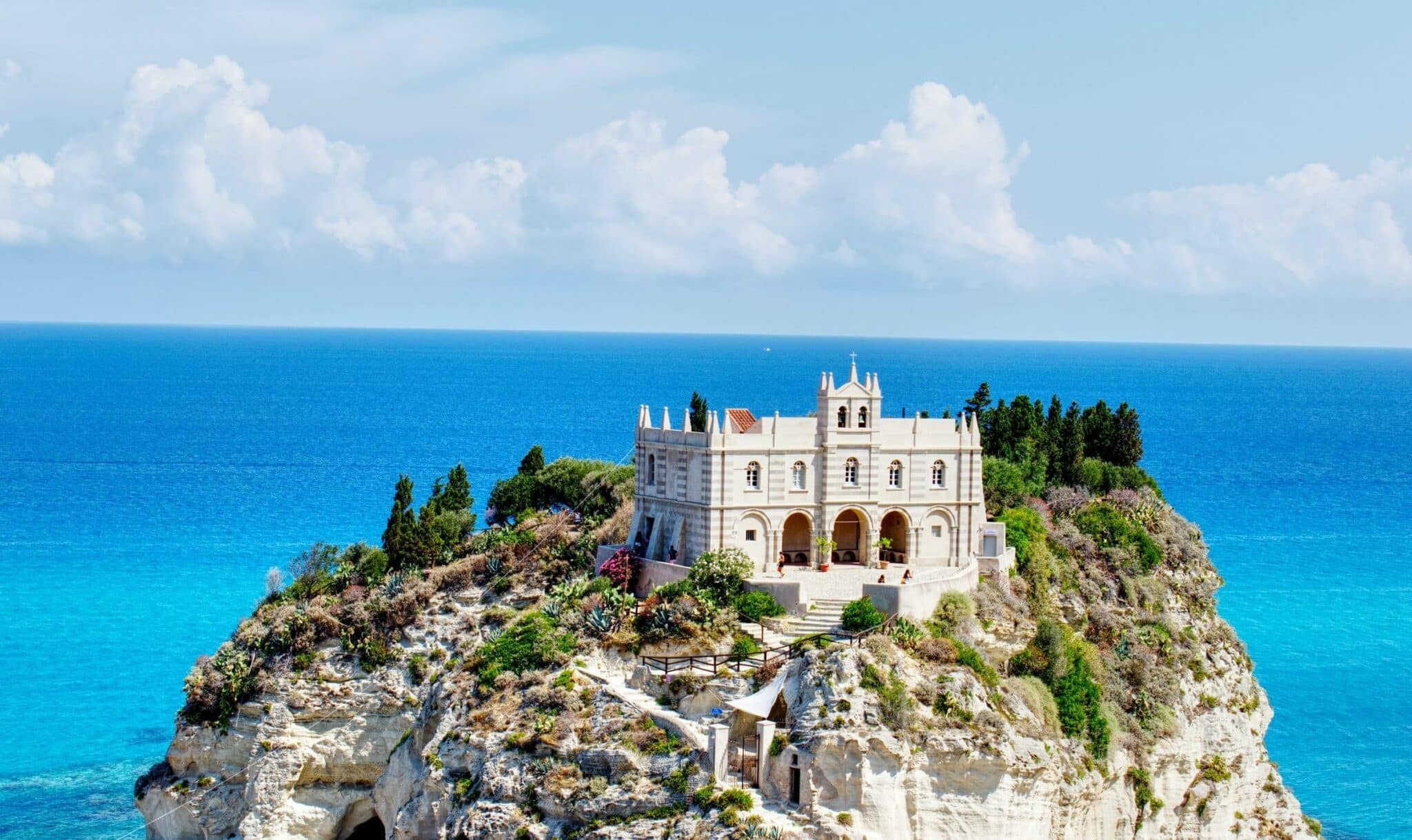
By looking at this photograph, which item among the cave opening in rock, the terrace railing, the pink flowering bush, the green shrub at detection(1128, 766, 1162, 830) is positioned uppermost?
the pink flowering bush

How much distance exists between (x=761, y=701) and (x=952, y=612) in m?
9.95

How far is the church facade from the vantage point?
197 ft

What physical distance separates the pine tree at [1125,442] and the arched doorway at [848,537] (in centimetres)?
2306

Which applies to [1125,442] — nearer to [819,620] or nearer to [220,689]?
[819,620]

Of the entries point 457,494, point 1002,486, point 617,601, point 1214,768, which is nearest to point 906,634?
point 617,601

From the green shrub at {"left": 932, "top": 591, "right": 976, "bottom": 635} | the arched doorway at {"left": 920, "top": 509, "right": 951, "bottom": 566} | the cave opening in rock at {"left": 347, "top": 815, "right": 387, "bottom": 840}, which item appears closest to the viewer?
the green shrub at {"left": 932, "top": 591, "right": 976, "bottom": 635}

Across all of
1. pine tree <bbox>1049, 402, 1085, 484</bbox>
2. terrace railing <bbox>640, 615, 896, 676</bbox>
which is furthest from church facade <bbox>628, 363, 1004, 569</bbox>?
pine tree <bbox>1049, 402, 1085, 484</bbox>

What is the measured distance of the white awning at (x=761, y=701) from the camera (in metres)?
49.4

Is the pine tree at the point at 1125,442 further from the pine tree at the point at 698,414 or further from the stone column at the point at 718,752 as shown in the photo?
the stone column at the point at 718,752

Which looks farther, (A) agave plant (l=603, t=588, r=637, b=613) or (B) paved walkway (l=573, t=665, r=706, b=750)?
(A) agave plant (l=603, t=588, r=637, b=613)

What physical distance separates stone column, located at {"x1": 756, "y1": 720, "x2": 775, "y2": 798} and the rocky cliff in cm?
21

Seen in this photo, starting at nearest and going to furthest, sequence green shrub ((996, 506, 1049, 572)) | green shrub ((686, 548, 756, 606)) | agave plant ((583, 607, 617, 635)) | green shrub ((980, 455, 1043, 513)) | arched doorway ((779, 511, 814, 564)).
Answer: agave plant ((583, 607, 617, 635))
green shrub ((686, 548, 756, 606))
arched doorway ((779, 511, 814, 564))
green shrub ((996, 506, 1049, 572))
green shrub ((980, 455, 1043, 513))

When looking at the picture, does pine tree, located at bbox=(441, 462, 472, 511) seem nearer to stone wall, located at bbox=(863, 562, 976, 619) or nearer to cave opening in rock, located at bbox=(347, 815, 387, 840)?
cave opening in rock, located at bbox=(347, 815, 387, 840)

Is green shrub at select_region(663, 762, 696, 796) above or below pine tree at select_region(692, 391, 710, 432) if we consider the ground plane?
below
